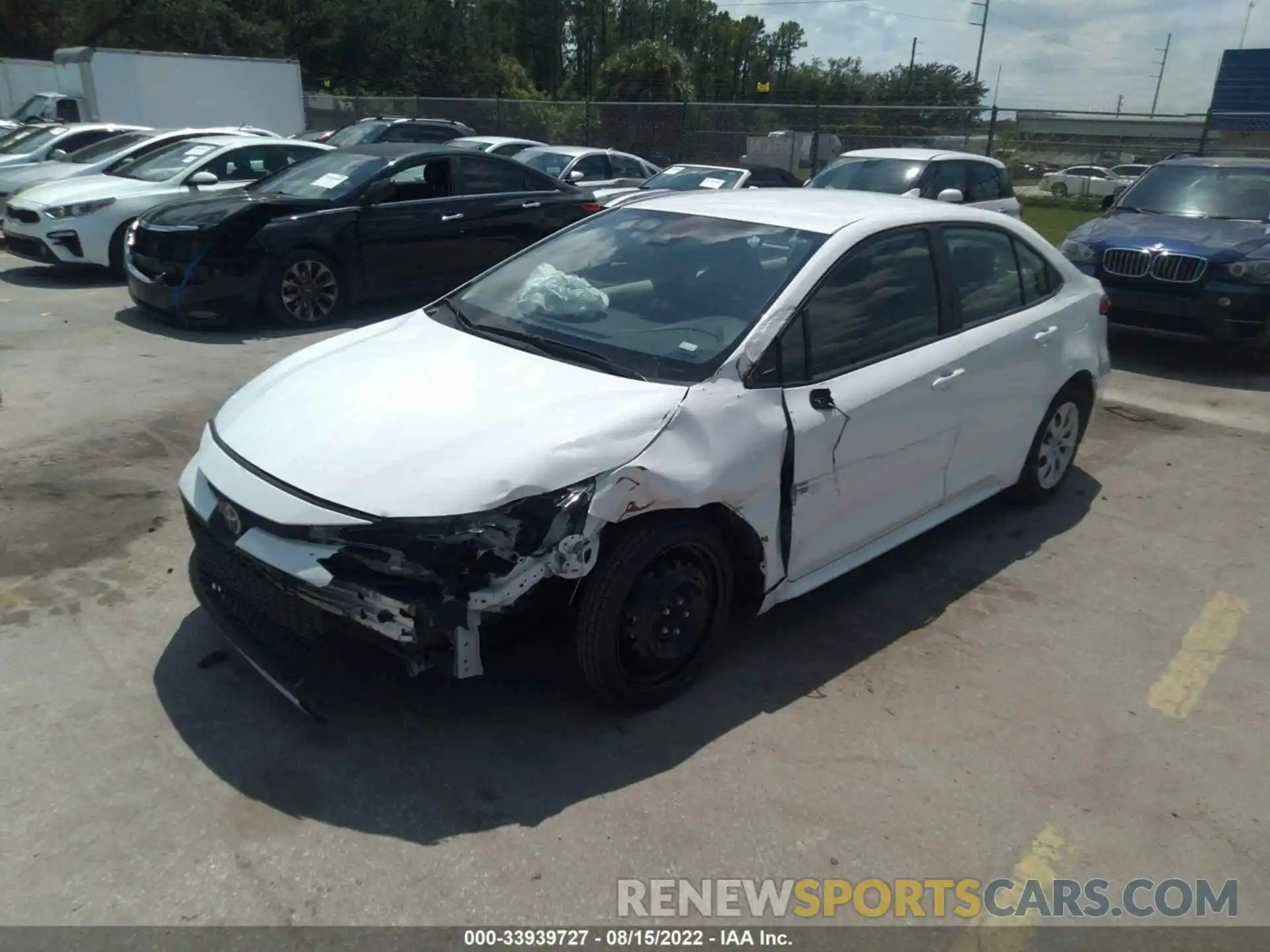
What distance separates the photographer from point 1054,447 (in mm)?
5227

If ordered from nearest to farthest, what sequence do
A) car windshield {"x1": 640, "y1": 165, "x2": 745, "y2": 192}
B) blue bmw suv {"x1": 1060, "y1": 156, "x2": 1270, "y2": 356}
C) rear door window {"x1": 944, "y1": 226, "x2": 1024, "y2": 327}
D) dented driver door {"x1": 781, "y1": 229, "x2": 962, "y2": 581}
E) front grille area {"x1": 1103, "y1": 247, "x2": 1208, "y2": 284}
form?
dented driver door {"x1": 781, "y1": 229, "x2": 962, "y2": 581}
rear door window {"x1": 944, "y1": 226, "x2": 1024, "y2": 327}
blue bmw suv {"x1": 1060, "y1": 156, "x2": 1270, "y2": 356}
front grille area {"x1": 1103, "y1": 247, "x2": 1208, "y2": 284}
car windshield {"x1": 640, "y1": 165, "x2": 745, "y2": 192}

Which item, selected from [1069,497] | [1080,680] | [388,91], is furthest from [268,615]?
[388,91]

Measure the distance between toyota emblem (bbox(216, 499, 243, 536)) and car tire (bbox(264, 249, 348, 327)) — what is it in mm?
5851

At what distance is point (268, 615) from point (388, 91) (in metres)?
43.4

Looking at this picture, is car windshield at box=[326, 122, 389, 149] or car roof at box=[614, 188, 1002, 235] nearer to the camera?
car roof at box=[614, 188, 1002, 235]

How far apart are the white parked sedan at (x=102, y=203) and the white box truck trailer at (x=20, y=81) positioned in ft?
63.9

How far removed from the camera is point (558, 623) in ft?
10.4

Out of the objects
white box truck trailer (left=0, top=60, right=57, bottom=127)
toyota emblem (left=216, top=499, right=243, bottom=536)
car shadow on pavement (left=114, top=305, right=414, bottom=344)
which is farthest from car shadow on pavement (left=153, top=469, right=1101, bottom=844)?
white box truck trailer (left=0, top=60, right=57, bottom=127)

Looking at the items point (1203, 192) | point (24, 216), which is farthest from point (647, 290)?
point (24, 216)

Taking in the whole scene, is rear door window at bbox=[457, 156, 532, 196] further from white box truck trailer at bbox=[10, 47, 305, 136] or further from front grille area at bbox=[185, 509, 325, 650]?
white box truck trailer at bbox=[10, 47, 305, 136]

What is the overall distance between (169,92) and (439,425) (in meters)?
23.8

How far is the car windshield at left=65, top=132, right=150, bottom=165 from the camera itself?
1231cm

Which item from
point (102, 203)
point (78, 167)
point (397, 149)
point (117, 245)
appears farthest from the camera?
point (78, 167)

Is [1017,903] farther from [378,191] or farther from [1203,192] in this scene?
[1203,192]
